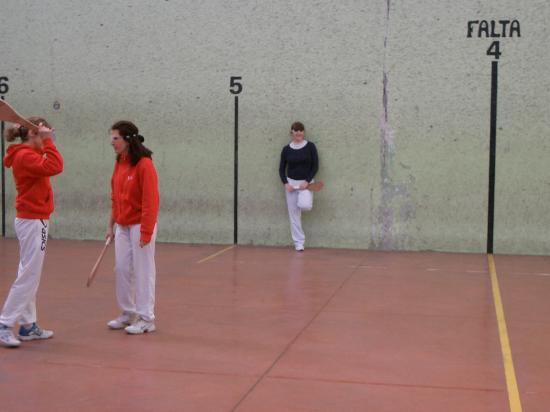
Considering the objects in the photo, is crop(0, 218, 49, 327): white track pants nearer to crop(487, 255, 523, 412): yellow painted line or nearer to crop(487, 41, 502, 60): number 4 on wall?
crop(487, 255, 523, 412): yellow painted line

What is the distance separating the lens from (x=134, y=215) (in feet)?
22.5

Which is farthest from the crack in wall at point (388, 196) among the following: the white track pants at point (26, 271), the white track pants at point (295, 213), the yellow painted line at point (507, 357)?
the white track pants at point (26, 271)

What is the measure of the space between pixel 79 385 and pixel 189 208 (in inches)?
334

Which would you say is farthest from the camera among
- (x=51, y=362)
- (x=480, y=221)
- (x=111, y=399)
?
(x=480, y=221)

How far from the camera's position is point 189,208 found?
13797mm

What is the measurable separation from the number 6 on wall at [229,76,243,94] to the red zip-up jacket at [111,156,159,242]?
262 inches

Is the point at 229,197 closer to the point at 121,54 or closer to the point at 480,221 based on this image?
the point at 121,54

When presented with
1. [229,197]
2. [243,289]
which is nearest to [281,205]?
[229,197]

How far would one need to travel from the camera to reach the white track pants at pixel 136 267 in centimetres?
684

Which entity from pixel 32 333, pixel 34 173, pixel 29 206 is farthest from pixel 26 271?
pixel 34 173

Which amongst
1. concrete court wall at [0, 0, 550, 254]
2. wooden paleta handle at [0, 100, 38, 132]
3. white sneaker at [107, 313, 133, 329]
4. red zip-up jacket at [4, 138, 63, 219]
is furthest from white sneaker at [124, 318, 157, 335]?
concrete court wall at [0, 0, 550, 254]

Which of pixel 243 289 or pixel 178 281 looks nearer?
pixel 243 289

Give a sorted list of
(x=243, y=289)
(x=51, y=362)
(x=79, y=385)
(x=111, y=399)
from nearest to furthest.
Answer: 1. (x=111, y=399)
2. (x=79, y=385)
3. (x=51, y=362)
4. (x=243, y=289)

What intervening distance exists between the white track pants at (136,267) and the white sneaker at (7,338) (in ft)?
3.31
